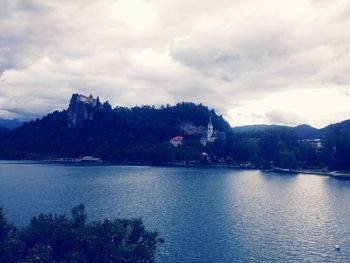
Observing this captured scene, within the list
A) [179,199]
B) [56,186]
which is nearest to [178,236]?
[179,199]

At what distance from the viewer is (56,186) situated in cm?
12050

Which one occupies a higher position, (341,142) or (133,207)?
(341,142)

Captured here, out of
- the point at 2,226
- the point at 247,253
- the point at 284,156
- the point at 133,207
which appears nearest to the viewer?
the point at 2,226

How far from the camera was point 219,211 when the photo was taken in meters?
81.6

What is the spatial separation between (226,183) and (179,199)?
39.6 metres

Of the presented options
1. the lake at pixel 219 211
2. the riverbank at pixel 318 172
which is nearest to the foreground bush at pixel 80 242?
the lake at pixel 219 211

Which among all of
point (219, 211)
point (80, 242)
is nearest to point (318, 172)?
point (219, 211)

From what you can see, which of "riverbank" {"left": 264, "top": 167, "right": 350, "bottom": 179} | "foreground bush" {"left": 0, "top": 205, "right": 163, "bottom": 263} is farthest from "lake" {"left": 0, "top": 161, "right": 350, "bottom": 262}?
"riverbank" {"left": 264, "top": 167, "right": 350, "bottom": 179}

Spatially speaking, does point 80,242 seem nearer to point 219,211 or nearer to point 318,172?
point 219,211

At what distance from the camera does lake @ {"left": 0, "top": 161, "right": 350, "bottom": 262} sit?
5428 cm

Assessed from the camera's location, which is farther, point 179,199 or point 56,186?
point 56,186

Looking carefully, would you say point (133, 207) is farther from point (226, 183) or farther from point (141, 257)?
point (226, 183)

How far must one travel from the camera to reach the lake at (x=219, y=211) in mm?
54281

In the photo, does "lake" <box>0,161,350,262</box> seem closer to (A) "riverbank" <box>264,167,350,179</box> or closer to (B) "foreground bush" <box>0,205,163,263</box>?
(B) "foreground bush" <box>0,205,163,263</box>
